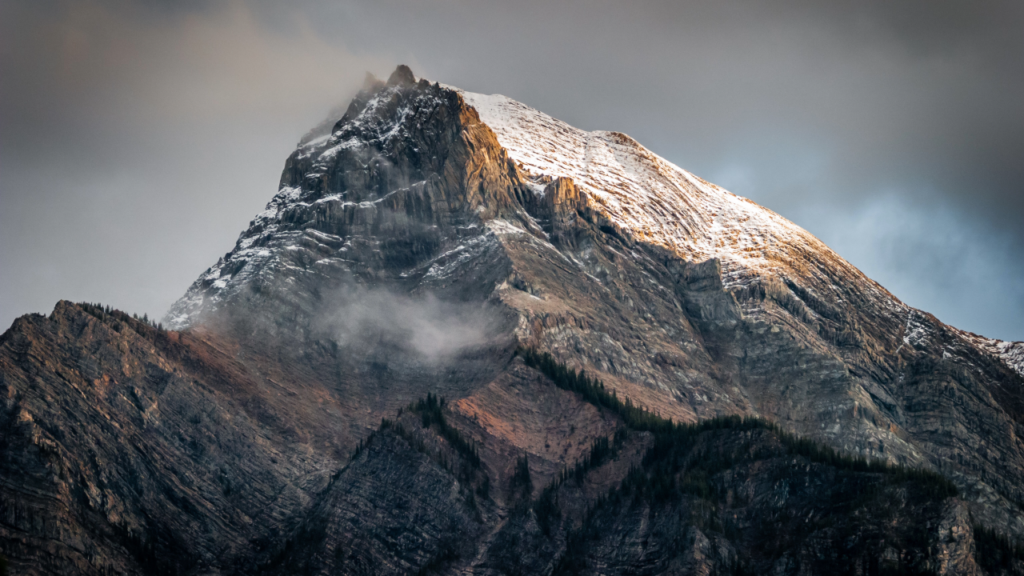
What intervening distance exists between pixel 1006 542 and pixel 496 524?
8347 centimetres

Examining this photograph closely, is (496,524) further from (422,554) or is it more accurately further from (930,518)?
(930,518)

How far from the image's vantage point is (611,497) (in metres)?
197

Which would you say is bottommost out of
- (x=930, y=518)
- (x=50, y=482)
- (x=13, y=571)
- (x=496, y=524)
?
(x=13, y=571)

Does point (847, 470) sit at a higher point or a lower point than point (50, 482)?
higher

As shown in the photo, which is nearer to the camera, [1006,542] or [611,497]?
[1006,542]

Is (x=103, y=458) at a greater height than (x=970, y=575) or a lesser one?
lesser

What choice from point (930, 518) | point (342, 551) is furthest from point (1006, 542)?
point (342, 551)

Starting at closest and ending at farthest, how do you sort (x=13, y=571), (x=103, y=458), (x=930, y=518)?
1. (x=13, y=571)
2. (x=930, y=518)
3. (x=103, y=458)

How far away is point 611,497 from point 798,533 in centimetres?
3343

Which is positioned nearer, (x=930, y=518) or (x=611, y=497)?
(x=930, y=518)

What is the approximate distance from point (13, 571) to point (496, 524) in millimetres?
77669

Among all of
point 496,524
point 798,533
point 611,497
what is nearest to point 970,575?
point 798,533

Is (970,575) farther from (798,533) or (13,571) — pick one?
(13,571)

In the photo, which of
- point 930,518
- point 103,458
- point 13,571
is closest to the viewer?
point 13,571
